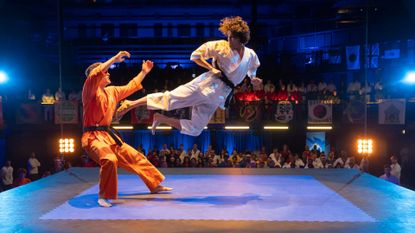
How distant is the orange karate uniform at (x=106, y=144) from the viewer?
3.96 m

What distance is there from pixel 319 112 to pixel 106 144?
7.31 meters

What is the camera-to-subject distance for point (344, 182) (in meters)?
5.00

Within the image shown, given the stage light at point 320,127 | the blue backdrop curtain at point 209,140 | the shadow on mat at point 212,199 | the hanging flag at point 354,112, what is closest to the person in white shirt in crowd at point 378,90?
the hanging flag at point 354,112

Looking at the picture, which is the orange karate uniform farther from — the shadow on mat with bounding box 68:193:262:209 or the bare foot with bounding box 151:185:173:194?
the shadow on mat with bounding box 68:193:262:209

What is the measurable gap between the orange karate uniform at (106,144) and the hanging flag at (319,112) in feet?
22.2

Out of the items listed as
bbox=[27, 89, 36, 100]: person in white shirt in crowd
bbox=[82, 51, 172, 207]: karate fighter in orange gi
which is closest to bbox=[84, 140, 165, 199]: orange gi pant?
bbox=[82, 51, 172, 207]: karate fighter in orange gi

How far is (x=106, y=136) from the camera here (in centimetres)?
427

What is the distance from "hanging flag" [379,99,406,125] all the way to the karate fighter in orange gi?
6958 millimetres

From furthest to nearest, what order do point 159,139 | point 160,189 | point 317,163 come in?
point 159,139 < point 317,163 < point 160,189

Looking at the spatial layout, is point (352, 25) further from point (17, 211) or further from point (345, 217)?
point (17, 211)

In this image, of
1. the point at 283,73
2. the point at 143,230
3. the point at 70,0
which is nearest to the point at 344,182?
the point at 143,230

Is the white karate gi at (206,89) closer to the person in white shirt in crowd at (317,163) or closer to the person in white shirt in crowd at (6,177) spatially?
the person in white shirt in crowd at (317,163)

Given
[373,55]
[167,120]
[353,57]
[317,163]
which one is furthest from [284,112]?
[167,120]

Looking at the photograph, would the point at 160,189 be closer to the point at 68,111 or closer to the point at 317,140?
the point at 68,111
